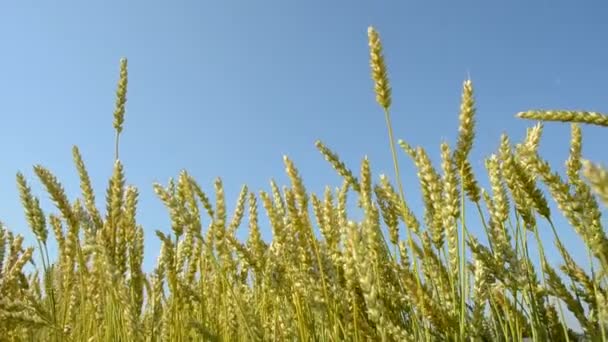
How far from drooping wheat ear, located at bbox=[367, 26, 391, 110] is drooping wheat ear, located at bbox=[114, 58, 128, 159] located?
1251mm

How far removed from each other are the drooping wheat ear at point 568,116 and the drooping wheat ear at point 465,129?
0.42 metres

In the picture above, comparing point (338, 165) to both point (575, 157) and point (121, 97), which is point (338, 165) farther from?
point (121, 97)

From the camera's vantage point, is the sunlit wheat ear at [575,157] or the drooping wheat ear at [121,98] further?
the drooping wheat ear at [121,98]

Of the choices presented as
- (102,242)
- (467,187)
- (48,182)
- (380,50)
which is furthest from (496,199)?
(48,182)

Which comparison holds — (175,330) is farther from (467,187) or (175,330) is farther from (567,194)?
(567,194)

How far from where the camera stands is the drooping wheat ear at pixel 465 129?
181cm

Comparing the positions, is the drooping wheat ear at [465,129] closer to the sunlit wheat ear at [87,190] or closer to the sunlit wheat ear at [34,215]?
the sunlit wheat ear at [87,190]

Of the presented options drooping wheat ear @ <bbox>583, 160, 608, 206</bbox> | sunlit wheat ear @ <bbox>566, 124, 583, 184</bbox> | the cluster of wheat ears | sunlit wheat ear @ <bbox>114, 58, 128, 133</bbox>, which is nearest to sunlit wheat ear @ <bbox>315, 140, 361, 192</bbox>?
the cluster of wheat ears

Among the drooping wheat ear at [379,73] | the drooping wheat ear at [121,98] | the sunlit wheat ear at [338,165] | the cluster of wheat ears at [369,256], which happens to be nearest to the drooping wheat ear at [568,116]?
the cluster of wheat ears at [369,256]

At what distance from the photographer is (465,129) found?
1808mm

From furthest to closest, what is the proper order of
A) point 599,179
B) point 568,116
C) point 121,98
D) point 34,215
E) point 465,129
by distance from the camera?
point 121,98
point 34,215
point 465,129
point 568,116
point 599,179

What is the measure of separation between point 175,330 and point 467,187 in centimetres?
124

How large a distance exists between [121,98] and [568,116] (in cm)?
213

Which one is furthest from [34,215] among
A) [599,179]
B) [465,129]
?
[599,179]
